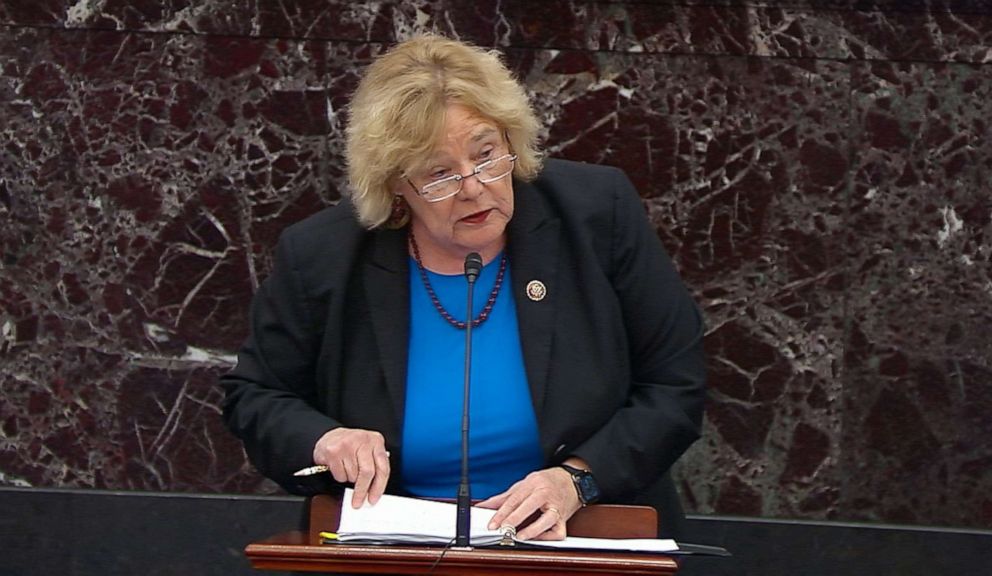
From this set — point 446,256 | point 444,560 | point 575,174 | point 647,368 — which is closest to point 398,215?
point 446,256

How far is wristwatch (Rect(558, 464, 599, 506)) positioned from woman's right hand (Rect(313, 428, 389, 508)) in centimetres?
34

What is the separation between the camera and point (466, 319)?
322 cm

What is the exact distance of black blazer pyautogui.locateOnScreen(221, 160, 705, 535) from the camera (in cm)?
319

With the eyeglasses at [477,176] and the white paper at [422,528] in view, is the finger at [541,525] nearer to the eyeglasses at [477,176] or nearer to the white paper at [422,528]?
the white paper at [422,528]

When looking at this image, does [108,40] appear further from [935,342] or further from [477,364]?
[935,342]

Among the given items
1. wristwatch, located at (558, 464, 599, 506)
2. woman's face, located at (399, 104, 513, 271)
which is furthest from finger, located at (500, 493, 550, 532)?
woman's face, located at (399, 104, 513, 271)

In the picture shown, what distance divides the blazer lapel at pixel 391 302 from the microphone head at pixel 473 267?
31 cm

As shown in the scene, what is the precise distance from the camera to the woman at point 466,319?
321 centimetres

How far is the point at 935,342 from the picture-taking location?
15.4ft

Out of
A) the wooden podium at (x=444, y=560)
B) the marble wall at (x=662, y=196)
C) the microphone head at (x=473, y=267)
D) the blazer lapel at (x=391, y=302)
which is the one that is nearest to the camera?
the wooden podium at (x=444, y=560)

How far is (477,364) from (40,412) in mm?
1993

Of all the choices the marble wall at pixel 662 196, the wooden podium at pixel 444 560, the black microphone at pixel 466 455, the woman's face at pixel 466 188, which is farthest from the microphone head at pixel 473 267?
the marble wall at pixel 662 196

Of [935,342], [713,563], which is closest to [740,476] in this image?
[713,563]

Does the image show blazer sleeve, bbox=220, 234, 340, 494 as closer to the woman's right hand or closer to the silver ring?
the woman's right hand
